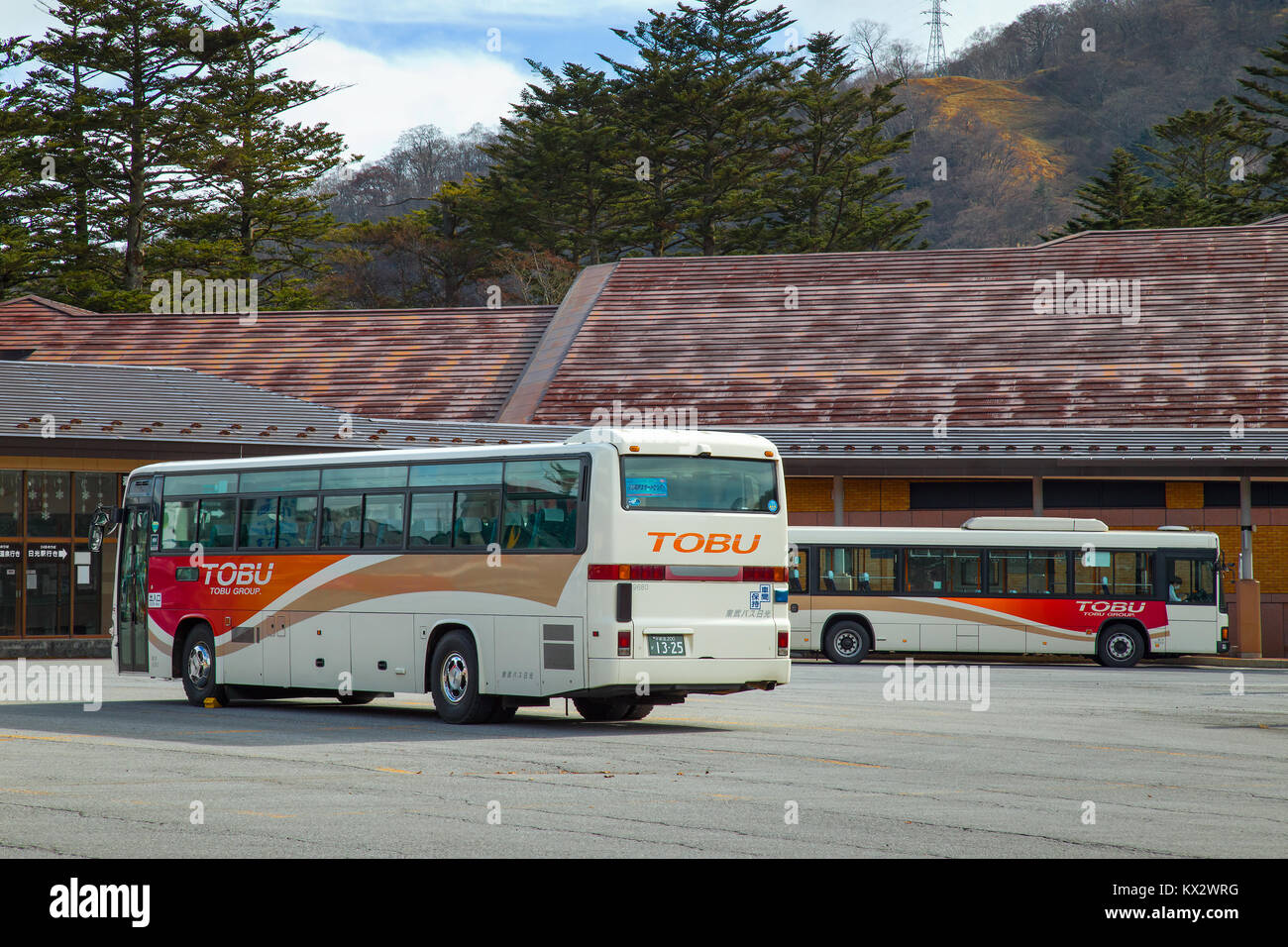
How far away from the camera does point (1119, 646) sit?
31.0 m

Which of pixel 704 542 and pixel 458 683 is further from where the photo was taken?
pixel 458 683

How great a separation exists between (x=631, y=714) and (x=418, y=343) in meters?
28.4

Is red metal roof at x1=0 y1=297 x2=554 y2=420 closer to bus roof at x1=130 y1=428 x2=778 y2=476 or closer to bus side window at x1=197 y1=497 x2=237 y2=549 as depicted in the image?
→ bus side window at x1=197 y1=497 x2=237 y2=549

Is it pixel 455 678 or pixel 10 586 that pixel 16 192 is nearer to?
pixel 10 586

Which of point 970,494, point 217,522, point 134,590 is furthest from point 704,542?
point 970,494

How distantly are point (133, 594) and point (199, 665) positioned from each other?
1.78m

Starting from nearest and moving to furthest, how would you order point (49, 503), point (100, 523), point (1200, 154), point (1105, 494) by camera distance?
point (100, 523) → point (49, 503) → point (1105, 494) → point (1200, 154)

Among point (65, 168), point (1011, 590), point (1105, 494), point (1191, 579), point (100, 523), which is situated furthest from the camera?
point (65, 168)

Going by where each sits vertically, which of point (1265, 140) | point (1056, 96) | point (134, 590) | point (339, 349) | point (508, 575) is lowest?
point (134, 590)

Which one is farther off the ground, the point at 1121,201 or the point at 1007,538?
the point at 1121,201

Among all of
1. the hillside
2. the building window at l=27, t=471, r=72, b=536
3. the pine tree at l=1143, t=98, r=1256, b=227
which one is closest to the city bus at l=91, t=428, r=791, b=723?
the building window at l=27, t=471, r=72, b=536

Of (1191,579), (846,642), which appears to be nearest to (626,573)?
(846,642)

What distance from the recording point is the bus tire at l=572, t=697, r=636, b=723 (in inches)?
675

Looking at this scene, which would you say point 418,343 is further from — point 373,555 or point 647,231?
point 373,555
